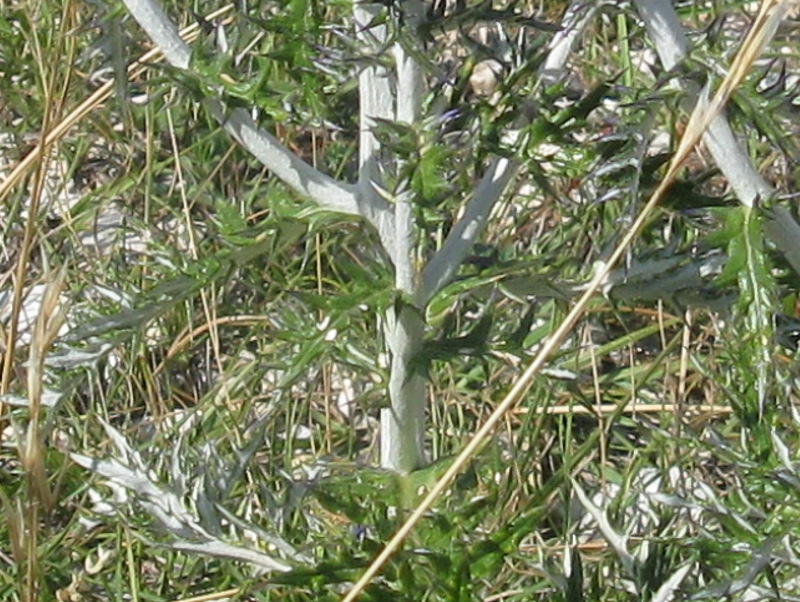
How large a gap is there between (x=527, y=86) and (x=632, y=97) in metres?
0.14

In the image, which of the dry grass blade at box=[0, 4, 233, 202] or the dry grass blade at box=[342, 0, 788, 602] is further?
the dry grass blade at box=[0, 4, 233, 202]

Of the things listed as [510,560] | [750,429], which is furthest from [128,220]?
[750,429]

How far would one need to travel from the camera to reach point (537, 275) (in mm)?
1525

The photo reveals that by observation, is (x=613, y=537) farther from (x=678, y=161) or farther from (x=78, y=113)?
(x=78, y=113)

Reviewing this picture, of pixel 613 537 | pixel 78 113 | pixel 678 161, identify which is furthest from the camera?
pixel 78 113

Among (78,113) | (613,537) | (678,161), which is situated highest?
(78,113)

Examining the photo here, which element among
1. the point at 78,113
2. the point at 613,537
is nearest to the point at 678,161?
the point at 613,537

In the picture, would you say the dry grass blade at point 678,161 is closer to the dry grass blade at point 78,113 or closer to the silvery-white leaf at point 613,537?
the silvery-white leaf at point 613,537

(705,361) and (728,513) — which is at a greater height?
(705,361)

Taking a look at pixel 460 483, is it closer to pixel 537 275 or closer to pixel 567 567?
pixel 567 567

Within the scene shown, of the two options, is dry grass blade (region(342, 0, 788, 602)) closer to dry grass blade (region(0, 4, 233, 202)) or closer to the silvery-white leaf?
the silvery-white leaf

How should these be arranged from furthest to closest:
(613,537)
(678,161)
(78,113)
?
(78,113) < (613,537) < (678,161)

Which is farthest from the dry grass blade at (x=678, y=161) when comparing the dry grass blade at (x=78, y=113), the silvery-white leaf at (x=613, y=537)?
the dry grass blade at (x=78, y=113)

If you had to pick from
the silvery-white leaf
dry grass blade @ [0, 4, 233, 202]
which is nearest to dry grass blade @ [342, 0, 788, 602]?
the silvery-white leaf
